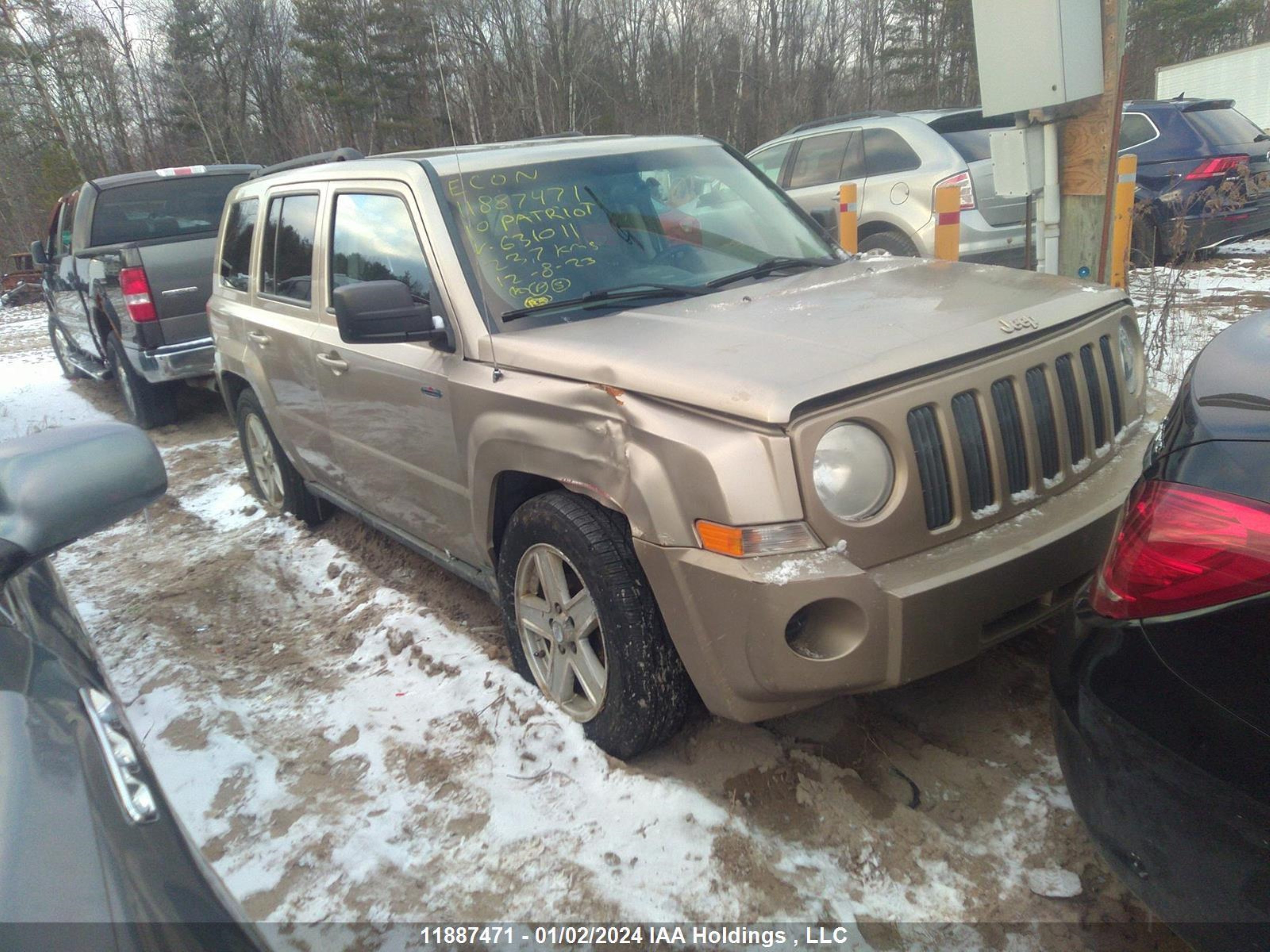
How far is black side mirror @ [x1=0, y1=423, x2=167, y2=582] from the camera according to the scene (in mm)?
1634

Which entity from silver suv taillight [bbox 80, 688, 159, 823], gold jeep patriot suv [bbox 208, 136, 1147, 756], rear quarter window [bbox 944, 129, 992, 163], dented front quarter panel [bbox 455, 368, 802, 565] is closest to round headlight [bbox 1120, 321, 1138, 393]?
gold jeep patriot suv [bbox 208, 136, 1147, 756]

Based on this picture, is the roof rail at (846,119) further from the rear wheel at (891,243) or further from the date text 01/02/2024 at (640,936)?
the date text 01/02/2024 at (640,936)

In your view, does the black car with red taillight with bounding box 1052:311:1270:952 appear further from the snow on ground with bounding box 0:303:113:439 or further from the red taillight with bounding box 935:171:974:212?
the snow on ground with bounding box 0:303:113:439

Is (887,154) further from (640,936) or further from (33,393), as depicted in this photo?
(33,393)

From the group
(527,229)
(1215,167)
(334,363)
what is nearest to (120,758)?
(527,229)

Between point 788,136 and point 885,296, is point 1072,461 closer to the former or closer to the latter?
point 885,296

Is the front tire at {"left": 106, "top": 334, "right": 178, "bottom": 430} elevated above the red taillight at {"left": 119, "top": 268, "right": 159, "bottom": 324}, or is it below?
below

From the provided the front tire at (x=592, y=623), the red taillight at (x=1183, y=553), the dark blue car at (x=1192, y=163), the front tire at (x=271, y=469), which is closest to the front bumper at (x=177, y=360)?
the front tire at (x=271, y=469)

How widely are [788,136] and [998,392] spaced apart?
8.65 meters

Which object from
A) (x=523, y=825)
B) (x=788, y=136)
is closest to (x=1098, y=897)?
(x=523, y=825)

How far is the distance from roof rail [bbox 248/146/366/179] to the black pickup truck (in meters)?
1.46

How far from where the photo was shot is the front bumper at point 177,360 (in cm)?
733

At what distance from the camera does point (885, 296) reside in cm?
303

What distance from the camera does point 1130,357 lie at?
3.10 metres
